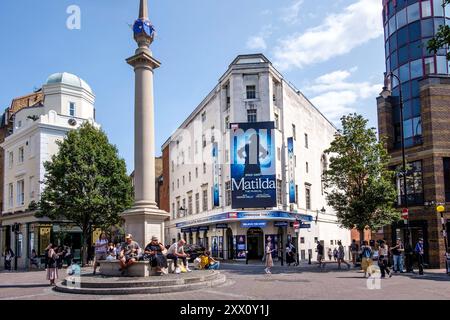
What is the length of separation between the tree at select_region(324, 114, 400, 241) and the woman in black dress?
15289 millimetres

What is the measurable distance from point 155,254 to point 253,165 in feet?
74.2

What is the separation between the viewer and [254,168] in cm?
3875

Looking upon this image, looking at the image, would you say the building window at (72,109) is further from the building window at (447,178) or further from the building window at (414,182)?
the building window at (447,178)

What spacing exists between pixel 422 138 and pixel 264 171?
1341cm

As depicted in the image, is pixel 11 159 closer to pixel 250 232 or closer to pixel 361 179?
pixel 250 232

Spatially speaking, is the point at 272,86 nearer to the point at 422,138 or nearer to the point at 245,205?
the point at 245,205

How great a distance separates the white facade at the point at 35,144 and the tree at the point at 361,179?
23.6 metres

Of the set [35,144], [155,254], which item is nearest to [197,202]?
[35,144]

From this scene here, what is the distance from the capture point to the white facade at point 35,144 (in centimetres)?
3872

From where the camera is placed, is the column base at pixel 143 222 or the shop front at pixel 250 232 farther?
the shop front at pixel 250 232

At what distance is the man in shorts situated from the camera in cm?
1662

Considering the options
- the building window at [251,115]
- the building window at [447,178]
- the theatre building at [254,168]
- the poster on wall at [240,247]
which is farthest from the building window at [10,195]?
the building window at [447,178]

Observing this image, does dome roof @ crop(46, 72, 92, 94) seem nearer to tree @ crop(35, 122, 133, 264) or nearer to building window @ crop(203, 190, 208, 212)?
tree @ crop(35, 122, 133, 264)
